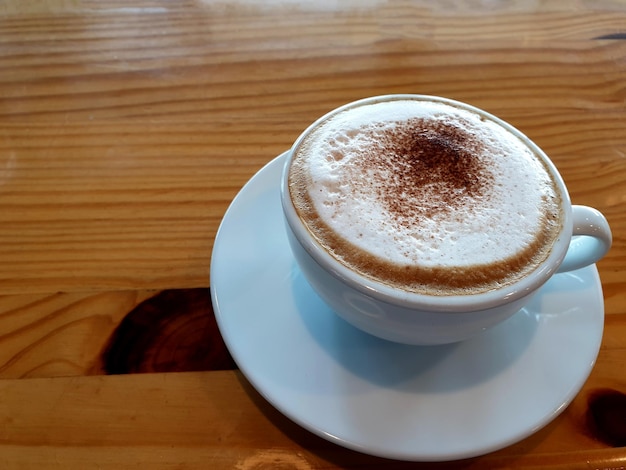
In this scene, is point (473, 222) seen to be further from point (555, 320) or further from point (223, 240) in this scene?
point (223, 240)

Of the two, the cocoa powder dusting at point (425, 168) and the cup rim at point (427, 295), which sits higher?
the cocoa powder dusting at point (425, 168)

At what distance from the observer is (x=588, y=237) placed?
67 centimetres

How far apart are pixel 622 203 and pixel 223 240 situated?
2.18ft

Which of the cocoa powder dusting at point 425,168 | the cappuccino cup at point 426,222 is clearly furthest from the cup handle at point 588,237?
the cocoa powder dusting at point 425,168

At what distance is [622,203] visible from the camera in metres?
0.88

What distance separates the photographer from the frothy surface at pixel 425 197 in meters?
0.55

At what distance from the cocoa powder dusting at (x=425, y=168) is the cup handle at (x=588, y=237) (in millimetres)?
116

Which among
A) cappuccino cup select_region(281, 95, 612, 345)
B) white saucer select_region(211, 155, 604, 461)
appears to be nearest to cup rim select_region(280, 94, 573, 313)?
cappuccino cup select_region(281, 95, 612, 345)

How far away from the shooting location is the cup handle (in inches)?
24.4

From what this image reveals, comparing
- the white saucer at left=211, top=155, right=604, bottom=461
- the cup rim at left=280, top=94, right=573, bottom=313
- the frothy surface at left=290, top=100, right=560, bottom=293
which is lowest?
the white saucer at left=211, top=155, right=604, bottom=461

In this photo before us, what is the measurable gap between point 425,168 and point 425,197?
52mm

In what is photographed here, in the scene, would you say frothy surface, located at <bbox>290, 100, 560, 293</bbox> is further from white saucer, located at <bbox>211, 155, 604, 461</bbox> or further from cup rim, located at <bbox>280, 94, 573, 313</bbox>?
white saucer, located at <bbox>211, 155, 604, 461</bbox>

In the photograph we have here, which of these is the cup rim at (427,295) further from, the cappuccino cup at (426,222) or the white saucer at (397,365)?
the white saucer at (397,365)

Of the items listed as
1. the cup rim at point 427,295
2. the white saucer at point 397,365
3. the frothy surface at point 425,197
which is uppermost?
the frothy surface at point 425,197
